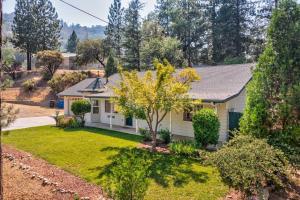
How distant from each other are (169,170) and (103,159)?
121 inches

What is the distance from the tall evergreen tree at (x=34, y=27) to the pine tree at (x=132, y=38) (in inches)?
733

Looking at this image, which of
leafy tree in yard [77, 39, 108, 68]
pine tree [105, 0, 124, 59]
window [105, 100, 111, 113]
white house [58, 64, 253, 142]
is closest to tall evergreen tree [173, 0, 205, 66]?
pine tree [105, 0, 124, 59]

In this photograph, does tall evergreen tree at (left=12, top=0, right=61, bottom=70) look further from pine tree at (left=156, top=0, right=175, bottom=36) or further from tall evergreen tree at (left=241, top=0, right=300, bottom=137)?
tall evergreen tree at (left=241, top=0, right=300, bottom=137)

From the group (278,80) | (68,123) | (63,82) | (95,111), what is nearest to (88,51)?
(63,82)

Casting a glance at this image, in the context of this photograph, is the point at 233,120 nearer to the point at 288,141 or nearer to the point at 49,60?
the point at 288,141

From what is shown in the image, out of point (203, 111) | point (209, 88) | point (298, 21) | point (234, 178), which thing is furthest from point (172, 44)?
point (234, 178)

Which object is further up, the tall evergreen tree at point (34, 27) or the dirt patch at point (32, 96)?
the tall evergreen tree at point (34, 27)

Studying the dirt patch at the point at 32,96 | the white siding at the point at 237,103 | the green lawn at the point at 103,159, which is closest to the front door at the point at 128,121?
the green lawn at the point at 103,159

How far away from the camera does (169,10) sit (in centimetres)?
4512

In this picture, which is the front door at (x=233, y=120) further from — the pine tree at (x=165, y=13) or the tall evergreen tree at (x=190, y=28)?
the pine tree at (x=165, y=13)

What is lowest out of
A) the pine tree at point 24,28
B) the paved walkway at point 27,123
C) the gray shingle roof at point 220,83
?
the paved walkway at point 27,123

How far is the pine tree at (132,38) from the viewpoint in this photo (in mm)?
43781

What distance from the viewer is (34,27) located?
52.8 m

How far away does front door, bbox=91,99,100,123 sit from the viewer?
22984mm
